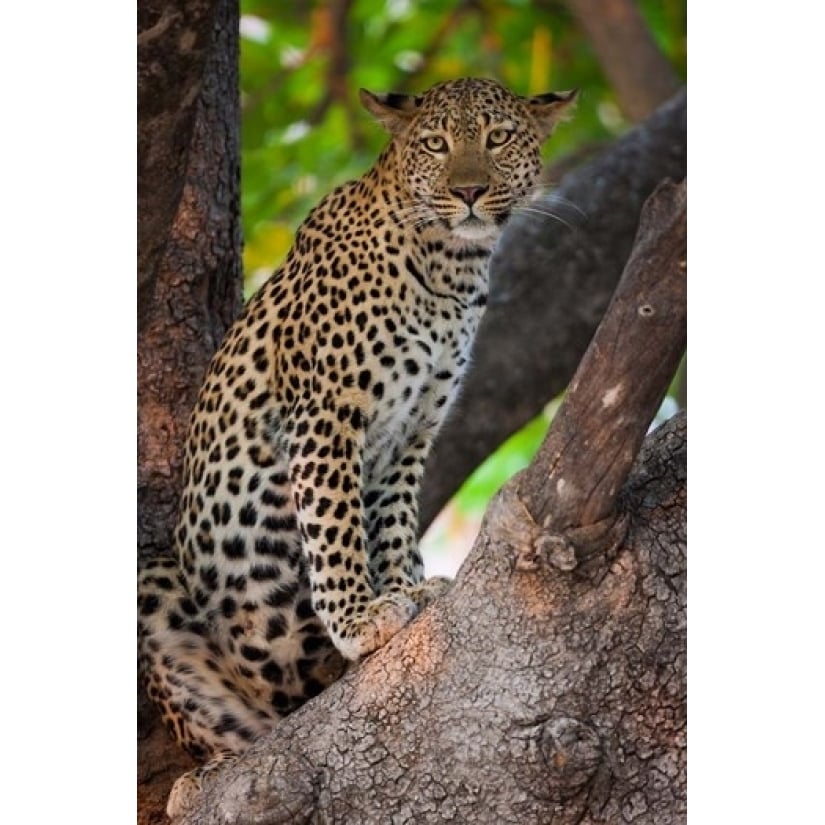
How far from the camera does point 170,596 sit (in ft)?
12.8

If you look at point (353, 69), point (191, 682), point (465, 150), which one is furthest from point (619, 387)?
point (353, 69)

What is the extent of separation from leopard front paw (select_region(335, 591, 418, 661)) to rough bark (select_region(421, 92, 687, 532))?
2176 mm

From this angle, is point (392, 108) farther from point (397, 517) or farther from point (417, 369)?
point (397, 517)

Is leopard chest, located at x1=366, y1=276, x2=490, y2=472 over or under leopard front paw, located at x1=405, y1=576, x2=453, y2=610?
over

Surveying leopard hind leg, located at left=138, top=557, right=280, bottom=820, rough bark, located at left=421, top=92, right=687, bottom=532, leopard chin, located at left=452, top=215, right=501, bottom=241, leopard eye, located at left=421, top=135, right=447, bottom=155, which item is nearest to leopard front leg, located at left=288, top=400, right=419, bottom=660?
leopard hind leg, located at left=138, top=557, right=280, bottom=820

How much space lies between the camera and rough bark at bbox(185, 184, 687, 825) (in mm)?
2963

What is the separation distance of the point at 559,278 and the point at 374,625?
2579 mm

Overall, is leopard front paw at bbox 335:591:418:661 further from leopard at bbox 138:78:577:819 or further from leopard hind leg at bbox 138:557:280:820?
leopard hind leg at bbox 138:557:280:820

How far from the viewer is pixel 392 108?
12.7 ft

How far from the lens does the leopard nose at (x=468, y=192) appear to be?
3691 mm

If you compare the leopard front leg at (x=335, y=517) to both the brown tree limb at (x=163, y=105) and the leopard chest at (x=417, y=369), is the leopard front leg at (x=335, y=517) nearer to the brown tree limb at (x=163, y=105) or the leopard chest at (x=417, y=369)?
the leopard chest at (x=417, y=369)

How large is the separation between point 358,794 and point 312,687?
567 mm
